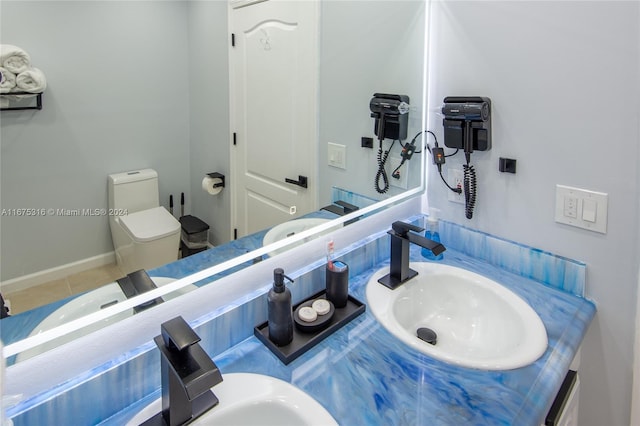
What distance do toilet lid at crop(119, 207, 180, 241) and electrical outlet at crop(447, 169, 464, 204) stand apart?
109cm

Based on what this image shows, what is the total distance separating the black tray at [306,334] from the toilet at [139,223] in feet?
1.01

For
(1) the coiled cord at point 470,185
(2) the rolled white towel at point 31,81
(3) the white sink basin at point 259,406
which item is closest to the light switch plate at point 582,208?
(1) the coiled cord at point 470,185

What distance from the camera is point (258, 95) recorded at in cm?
111

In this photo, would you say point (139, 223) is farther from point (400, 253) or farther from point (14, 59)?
point (400, 253)

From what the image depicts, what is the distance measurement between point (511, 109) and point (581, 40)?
0.89 ft

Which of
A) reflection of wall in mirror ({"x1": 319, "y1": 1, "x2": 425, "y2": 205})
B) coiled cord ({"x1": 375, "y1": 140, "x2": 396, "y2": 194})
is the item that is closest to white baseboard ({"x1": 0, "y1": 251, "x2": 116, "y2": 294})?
reflection of wall in mirror ({"x1": 319, "y1": 1, "x2": 425, "y2": 205})

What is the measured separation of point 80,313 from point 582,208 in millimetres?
1427

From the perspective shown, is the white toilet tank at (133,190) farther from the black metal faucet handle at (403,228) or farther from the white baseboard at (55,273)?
the black metal faucet handle at (403,228)

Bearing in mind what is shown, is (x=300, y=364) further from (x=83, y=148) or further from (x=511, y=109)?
(x=511, y=109)

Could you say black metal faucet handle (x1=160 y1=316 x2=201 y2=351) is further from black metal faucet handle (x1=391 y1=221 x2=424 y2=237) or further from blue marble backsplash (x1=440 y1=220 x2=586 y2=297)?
blue marble backsplash (x1=440 y1=220 x2=586 y2=297)

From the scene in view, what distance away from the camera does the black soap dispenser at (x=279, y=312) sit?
0.96 metres

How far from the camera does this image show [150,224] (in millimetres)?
910

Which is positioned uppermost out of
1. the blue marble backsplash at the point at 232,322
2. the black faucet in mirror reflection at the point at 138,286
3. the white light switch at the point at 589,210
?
the white light switch at the point at 589,210

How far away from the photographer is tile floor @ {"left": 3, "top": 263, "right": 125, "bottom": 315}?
75 centimetres
